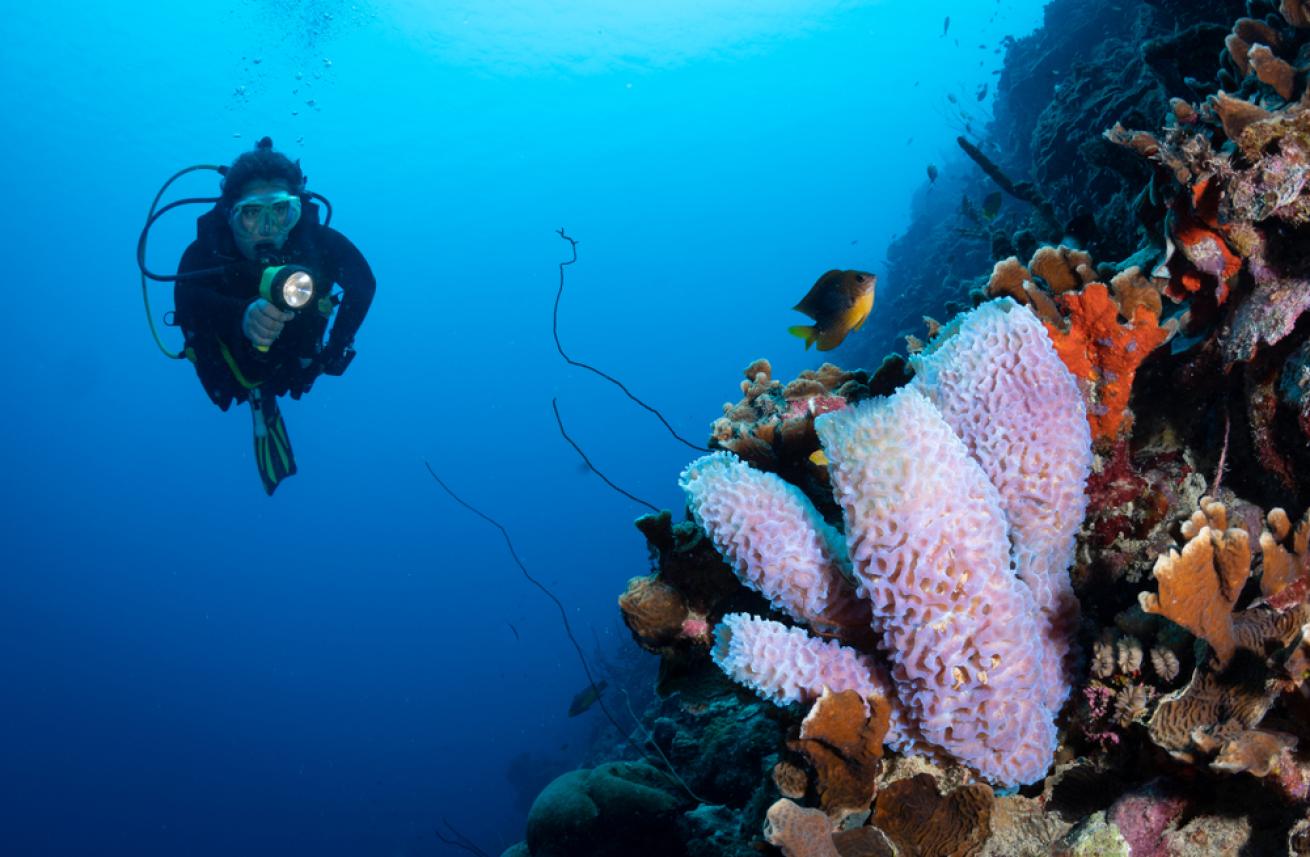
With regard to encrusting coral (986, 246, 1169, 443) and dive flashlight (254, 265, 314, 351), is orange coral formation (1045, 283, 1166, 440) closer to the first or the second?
encrusting coral (986, 246, 1169, 443)

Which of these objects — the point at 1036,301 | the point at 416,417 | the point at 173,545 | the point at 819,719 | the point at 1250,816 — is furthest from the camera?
the point at 416,417

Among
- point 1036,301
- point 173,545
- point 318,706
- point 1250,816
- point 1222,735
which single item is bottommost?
point 1250,816

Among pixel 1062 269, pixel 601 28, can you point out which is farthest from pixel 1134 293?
pixel 601 28

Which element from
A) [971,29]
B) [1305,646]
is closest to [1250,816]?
[1305,646]

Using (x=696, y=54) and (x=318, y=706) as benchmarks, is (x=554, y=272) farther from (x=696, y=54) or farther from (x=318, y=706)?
(x=318, y=706)

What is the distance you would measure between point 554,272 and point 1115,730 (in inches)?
4974

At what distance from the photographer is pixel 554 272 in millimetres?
122438

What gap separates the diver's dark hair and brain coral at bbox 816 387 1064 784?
7450 millimetres

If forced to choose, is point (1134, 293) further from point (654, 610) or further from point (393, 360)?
point (393, 360)

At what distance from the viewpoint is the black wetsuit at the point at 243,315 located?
20.7 ft

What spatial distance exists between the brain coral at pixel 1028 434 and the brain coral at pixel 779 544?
0.43 metres

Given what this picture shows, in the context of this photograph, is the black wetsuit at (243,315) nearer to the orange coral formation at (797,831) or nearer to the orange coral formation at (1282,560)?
the orange coral formation at (797,831)

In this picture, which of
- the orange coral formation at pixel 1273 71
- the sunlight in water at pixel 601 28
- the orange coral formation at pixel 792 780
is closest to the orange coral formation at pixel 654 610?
the orange coral formation at pixel 792 780

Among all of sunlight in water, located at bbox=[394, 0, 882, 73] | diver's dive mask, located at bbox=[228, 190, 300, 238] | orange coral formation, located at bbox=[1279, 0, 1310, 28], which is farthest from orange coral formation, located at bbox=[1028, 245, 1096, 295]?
sunlight in water, located at bbox=[394, 0, 882, 73]
